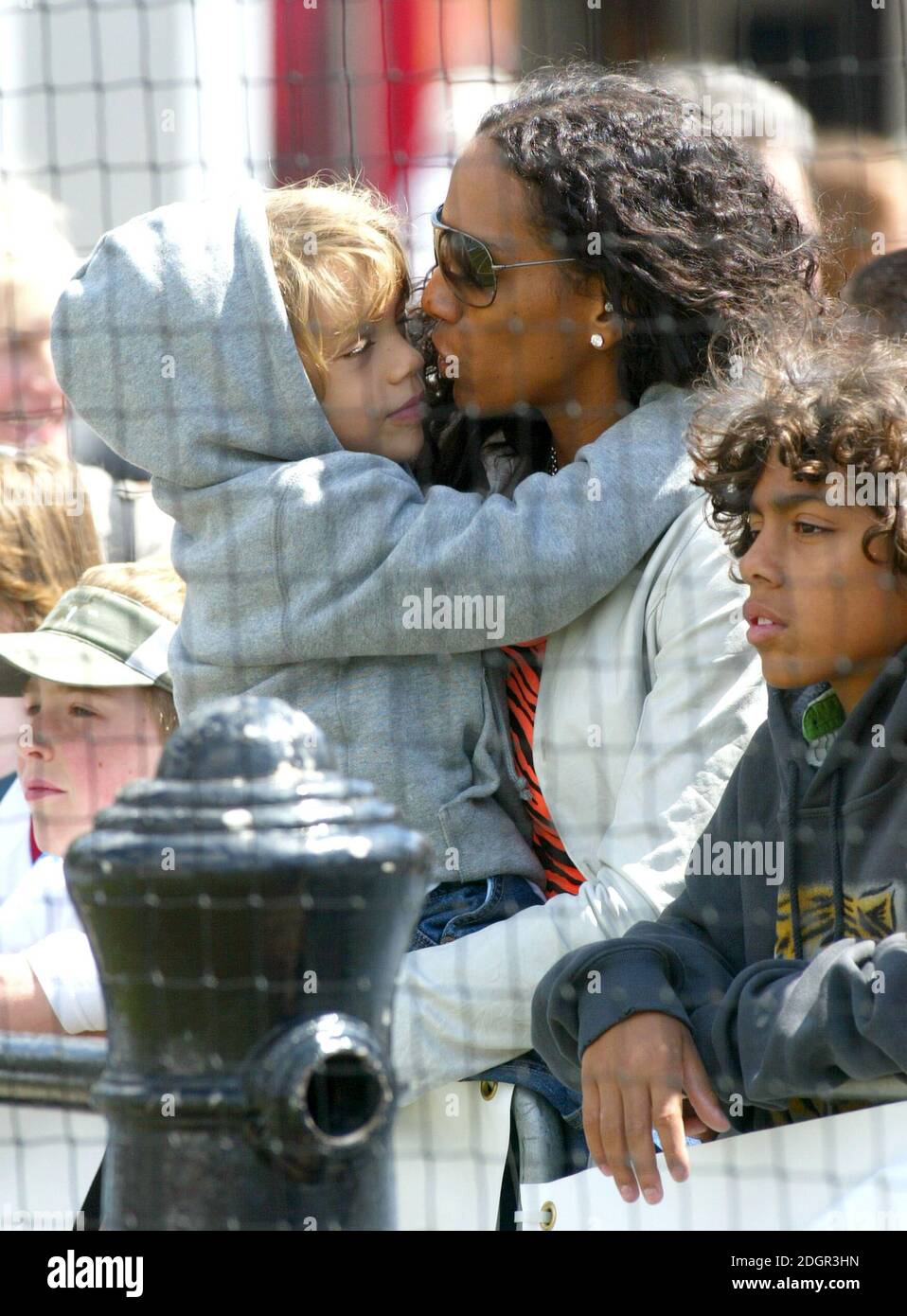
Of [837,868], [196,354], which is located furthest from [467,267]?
[837,868]

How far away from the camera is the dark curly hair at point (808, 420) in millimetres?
1845

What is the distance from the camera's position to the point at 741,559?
1.90 meters

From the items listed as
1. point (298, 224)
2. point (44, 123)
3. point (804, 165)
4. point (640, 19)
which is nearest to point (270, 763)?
point (298, 224)

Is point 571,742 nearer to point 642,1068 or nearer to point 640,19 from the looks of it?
point 642,1068

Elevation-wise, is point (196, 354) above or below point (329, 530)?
above

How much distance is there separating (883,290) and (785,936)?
1.36 metres

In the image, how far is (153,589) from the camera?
2.56 metres

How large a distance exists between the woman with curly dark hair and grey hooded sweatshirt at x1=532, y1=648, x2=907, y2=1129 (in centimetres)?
10

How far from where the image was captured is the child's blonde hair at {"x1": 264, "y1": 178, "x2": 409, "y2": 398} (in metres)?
2.20

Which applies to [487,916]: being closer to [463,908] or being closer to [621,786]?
[463,908]

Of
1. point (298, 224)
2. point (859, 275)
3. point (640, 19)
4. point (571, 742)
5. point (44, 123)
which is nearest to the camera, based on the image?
point (571, 742)

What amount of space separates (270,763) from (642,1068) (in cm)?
62

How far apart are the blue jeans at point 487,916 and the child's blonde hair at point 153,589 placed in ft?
1.95

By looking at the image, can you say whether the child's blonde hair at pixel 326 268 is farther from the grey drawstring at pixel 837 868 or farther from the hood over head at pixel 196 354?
the grey drawstring at pixel 837 868
